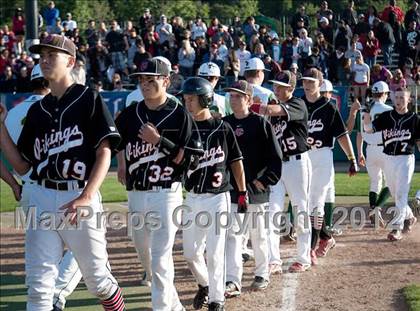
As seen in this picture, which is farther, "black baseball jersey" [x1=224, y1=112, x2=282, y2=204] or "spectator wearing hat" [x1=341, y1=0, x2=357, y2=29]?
"spectator wearing hat" [x1=341, y1=0, x2=357, y2=29]

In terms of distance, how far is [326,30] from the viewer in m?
18.9

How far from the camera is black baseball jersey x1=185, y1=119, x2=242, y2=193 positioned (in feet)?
24.2

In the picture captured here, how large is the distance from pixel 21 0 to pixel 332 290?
147 ft

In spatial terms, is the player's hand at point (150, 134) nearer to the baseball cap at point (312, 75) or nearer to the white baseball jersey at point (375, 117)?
the baseball cap at point (312, 75)

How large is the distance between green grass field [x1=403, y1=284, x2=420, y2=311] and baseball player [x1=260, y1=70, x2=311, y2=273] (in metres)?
1.29

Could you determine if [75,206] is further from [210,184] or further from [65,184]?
[210,184]

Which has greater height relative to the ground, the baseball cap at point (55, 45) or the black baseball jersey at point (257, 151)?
the baseball cap at point (55, 45)

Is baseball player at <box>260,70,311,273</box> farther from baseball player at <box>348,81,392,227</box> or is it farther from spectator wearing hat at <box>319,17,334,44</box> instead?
spectator wearing hat at <box>319,17,334,44</box>

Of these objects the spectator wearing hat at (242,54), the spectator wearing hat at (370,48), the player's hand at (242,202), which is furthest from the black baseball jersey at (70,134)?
the spectator wearing hat at (242,54)

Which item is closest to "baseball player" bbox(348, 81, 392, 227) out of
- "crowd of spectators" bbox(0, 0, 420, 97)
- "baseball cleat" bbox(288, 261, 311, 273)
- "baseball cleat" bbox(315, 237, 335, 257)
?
"crowd of spectators" bbox(0, 0, 420, 97)

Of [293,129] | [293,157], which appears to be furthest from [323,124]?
[293,157]

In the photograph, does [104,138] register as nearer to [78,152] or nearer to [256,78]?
[78,152]

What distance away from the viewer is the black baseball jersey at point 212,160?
291 inches

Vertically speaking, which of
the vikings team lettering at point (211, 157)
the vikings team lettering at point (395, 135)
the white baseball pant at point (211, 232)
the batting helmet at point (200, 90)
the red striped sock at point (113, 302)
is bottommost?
the red striped sock at point (113, 302)
